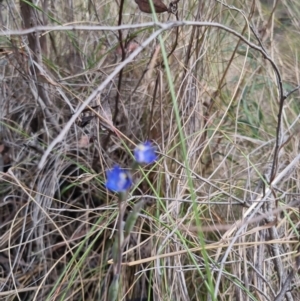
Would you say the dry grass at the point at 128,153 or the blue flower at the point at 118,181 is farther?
the dry grass at the point at 128,153

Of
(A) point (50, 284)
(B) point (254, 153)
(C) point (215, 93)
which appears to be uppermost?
(C) point (215, 93)

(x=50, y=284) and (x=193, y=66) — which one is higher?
(x=193, y=66)

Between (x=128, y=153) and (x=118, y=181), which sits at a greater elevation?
(x=118, y=181)

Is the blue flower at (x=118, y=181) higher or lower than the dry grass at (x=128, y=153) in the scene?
higher

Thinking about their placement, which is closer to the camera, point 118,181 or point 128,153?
point 118,181

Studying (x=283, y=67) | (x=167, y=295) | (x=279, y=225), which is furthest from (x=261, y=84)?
(x=167, y=295)

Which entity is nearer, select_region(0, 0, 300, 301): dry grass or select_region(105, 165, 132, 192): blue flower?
select_region(105, 165, 132, 192): blue flower

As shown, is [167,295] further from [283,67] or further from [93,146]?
[283,67]

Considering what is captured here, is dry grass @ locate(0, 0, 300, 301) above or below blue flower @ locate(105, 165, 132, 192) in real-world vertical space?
below
